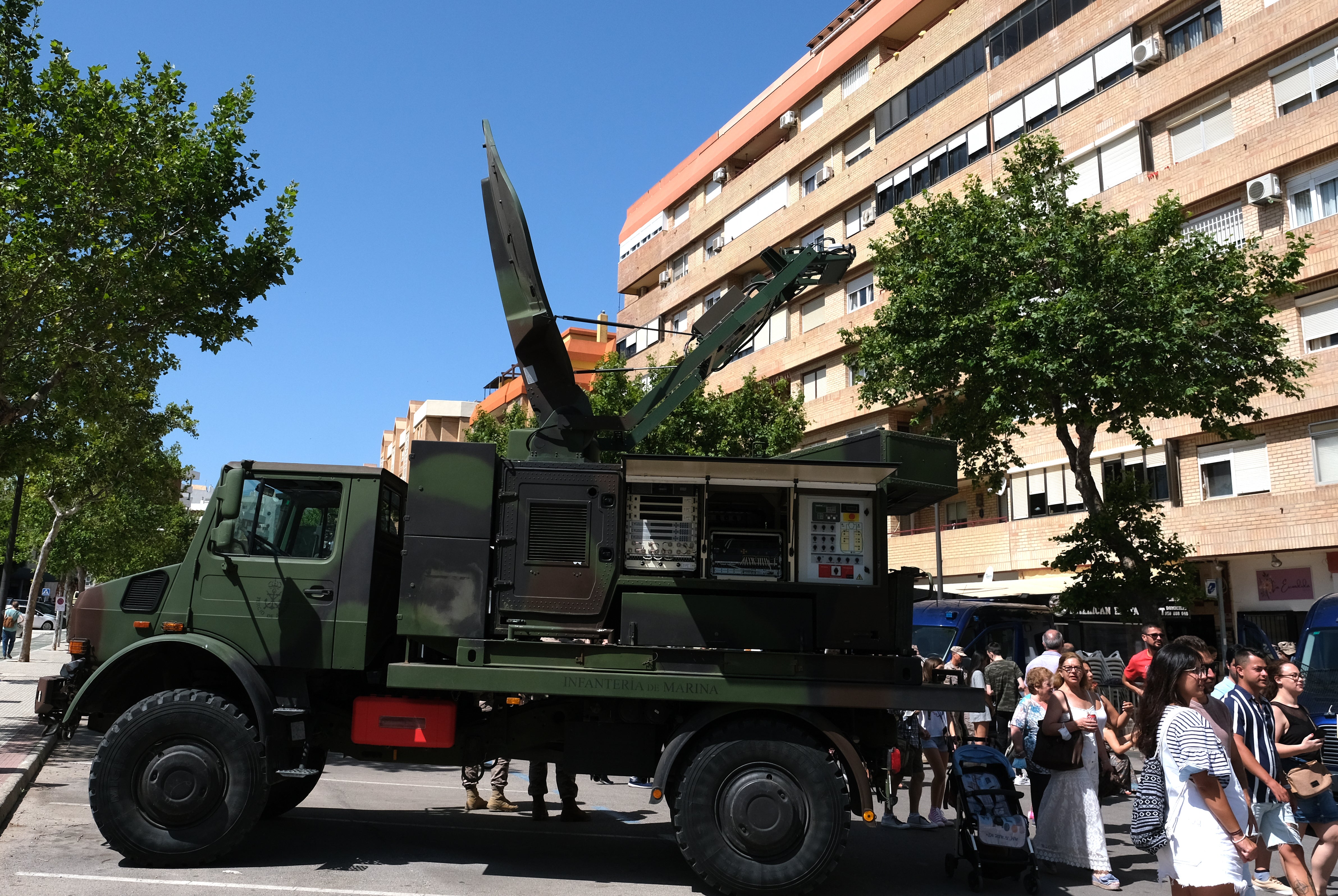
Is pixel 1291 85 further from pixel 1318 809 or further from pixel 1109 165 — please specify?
pixel 1318 809

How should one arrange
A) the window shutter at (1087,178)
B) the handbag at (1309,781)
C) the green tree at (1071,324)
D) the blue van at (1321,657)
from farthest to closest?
the window shutter at (1087,178) < the green tree at (1071,324) < the blue van at (1321,657) < the handbag at (1309,781)

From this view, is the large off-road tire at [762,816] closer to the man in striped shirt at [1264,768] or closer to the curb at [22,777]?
the man in striped shirt at [1264,768]

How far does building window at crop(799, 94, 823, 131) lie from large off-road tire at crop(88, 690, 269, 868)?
114ft

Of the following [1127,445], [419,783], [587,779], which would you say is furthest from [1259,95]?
[419,783]

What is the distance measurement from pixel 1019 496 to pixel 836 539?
24.4m

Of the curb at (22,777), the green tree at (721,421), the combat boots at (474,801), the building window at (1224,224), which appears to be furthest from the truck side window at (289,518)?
the building window at (1224,224)

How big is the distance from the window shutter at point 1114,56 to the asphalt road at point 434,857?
71.4ft

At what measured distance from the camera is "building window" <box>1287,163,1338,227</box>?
2172 centimetres

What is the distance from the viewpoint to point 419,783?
11867mm

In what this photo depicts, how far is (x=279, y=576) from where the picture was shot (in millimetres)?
7555

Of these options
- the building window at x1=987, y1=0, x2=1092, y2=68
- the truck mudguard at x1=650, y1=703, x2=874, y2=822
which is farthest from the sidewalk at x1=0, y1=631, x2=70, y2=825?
the building window at x1=987, y1=0, x2=1092, y2=68

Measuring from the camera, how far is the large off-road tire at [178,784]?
698 centimetres

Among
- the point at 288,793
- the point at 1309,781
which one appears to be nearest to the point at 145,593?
the point at 288,793

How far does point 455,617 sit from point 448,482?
943 millimetres
